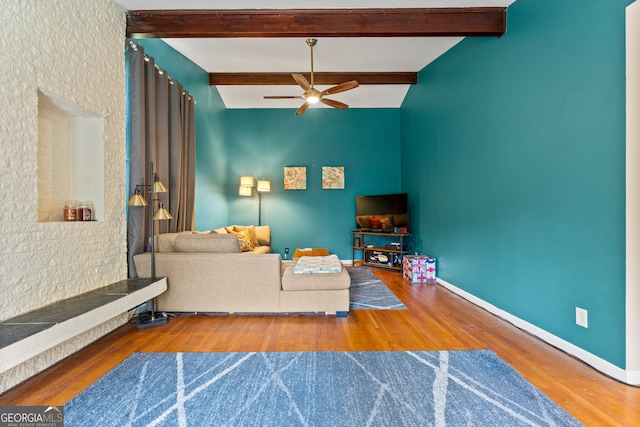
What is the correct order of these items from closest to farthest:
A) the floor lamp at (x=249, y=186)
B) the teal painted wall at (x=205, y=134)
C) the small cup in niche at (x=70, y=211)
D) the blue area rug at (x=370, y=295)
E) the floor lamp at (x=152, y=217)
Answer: the small cup in niche at (x=70, y=211)
the floor lamp at (x=152, y=217)
the blue area rug at (x=370, y=295)
the teal painted wall at (x=205, y=134)
the floor lamp at (x=249, y=186)

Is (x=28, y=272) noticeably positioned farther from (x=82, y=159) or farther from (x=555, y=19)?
(x=555, y=19)

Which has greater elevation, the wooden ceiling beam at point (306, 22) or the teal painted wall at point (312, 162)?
the wooden ceiling beam at point (306, 22)

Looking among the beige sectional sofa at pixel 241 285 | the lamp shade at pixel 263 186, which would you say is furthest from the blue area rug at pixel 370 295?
the lamp shade at pixel 263 186

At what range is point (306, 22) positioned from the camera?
9.95ft

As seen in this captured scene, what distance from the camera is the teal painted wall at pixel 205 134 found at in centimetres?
390

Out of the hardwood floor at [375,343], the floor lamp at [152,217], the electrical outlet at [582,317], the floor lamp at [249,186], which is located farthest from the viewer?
the floor lamp at [249,186]

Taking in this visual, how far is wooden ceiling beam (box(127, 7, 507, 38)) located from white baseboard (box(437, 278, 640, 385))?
290cm

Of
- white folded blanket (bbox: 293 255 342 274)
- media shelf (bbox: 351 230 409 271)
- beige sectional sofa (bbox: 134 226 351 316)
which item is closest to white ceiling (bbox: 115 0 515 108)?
beige sectional sofa (bbox: 134 226 351 316)

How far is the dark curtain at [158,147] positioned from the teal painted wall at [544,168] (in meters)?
3.59

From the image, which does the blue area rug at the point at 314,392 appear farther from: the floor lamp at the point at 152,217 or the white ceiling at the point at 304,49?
the white ceiling at the point at 304,49

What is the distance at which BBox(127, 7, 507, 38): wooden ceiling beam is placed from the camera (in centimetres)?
299

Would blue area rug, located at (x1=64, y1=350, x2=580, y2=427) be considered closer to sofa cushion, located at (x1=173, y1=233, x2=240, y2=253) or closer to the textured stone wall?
the textured stone wall

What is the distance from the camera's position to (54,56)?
2.13 meters

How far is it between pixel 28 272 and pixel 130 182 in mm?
1268
